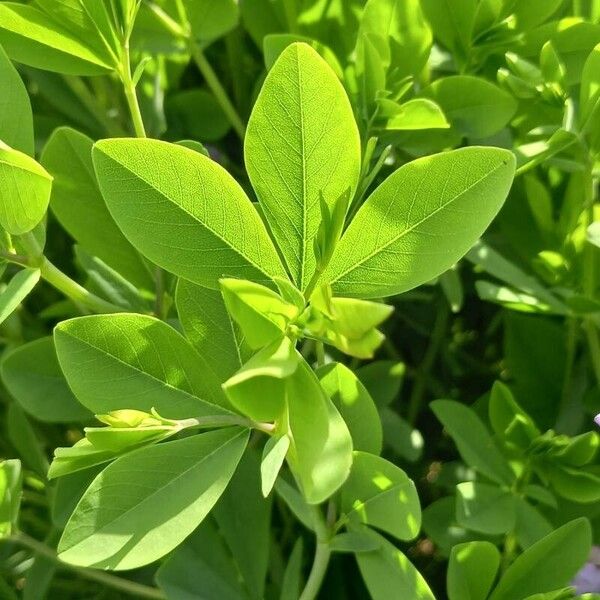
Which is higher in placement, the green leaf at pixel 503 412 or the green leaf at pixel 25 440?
the green leaf at pixel 503 412

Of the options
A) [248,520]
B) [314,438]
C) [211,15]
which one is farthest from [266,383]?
[211,15]

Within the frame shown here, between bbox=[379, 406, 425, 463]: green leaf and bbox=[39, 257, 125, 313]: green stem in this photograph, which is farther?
bbox=[379, 406, 425, 463]: green leaf

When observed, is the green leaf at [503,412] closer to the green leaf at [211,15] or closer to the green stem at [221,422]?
the green stem at [221,422]

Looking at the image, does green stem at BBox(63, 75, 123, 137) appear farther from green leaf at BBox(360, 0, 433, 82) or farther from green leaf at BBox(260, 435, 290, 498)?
green leaf at BBox(260, 435, 290, 498)

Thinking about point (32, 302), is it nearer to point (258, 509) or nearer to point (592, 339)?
point (258, 509)

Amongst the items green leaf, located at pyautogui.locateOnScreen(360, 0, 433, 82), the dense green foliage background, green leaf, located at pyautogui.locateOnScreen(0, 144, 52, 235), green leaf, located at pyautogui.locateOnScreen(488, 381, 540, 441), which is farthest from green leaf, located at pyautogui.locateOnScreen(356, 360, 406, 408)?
green leaf, located at pyautogui.locateOnScreen(0, 144, 52, 235)

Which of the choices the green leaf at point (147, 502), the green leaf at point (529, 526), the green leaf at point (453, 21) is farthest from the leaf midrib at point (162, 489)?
the green leaf at point (453, 21)
